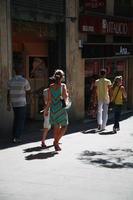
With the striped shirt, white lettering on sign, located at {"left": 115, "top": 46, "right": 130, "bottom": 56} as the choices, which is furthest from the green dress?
white lettering on sign, located at {"left": 115, "top": 46, "right": 130, "bottom": 56}

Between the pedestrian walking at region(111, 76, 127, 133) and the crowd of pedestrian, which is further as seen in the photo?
the pedestrian walking at region(111, 76, 127, 133)

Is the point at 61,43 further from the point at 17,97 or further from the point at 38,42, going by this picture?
Result: the point at 17,97

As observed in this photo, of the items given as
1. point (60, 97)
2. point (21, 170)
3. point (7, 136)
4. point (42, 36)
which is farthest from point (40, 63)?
point (21, 170)

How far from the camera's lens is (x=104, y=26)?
50.1 ft

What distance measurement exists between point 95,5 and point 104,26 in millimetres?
1010

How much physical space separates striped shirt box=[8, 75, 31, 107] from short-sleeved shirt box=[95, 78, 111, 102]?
2.78 m

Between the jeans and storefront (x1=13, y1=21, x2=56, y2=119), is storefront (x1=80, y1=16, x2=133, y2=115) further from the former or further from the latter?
the jeans

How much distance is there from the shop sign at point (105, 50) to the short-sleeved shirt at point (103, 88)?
89.6 inches

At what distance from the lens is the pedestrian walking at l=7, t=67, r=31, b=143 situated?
9.86m

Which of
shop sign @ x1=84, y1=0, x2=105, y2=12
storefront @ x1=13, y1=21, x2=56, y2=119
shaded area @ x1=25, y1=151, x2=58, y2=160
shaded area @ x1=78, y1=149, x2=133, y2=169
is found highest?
shop sign @ x1=84, y1=0, x2=105, y2=12

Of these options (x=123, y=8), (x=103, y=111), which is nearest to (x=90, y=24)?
(x=123, y=8)

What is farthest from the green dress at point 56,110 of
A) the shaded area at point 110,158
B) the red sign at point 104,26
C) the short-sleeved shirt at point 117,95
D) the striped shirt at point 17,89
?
the red sign at point 104,26

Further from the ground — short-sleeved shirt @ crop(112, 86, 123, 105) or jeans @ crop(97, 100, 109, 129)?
short-sleeved shirt @ crop(112, 86, 123, 105)

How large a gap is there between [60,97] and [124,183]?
2943mm
